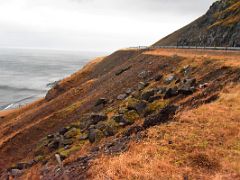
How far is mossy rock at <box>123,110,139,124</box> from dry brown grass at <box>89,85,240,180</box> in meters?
5.34

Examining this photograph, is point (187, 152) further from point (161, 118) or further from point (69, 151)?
point (69, 151)

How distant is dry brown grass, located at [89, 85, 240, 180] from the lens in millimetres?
12656

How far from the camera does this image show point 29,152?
30.5 m

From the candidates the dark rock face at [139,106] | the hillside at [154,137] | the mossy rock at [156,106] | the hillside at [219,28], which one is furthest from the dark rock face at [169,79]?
the hillside at [219,28]

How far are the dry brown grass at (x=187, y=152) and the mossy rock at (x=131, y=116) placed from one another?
210 inches

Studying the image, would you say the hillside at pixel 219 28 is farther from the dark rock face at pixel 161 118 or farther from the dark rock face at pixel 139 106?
the dark rock face at pixel 161 118

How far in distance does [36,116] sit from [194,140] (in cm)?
3482

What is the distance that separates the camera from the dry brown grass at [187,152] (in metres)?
12.7

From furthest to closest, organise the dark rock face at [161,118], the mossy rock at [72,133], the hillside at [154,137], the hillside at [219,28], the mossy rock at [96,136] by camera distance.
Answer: the hillside at [219,28] < the mossy rock at [72,133] < the mossy rock at [96,136] < the dark rock face at [161,118] < the hillside at [154,137]

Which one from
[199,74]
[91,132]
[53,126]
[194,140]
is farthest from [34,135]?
[194,140]

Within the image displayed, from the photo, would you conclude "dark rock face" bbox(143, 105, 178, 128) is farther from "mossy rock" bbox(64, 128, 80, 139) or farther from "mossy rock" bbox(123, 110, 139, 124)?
"mossy rock" bbox(64, 128, 80, 139)

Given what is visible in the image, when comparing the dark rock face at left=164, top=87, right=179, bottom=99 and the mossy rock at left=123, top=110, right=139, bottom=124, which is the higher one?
the dark rock face at left=164, top=87, right=179, bottom=99

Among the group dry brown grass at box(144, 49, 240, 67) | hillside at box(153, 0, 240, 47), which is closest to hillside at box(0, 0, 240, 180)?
dry brown grass at box(144, 49, 240, 67)

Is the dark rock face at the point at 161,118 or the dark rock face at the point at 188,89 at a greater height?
the dark rock face at the point at 188,89
